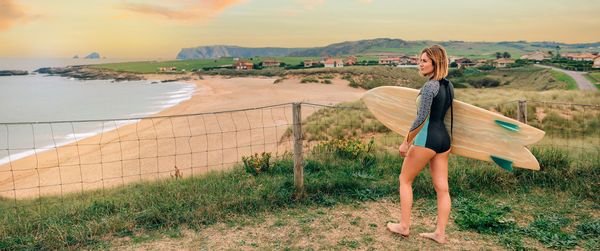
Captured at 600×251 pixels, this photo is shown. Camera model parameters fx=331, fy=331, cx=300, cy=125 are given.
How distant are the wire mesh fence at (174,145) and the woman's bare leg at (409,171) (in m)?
4.01

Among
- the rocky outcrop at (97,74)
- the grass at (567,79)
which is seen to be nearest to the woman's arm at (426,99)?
the grass at (567,79)

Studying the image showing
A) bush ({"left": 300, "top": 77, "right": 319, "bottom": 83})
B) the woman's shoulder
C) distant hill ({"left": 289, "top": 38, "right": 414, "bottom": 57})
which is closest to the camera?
the woman's shoulder

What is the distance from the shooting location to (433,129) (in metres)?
2.89

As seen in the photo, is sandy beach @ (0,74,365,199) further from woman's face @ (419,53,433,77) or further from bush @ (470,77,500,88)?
bush @ (470,77,500,88)

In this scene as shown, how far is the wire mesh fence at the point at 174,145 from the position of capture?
28.6 feet

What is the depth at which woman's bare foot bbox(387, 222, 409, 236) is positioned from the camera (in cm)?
337

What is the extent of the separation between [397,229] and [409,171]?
2.48 feet

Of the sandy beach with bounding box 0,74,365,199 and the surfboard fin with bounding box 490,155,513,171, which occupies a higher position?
the surfboard fin with bounding box 490,155,513,171

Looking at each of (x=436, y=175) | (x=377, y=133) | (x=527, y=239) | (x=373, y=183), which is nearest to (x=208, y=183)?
(x=373, y=183)

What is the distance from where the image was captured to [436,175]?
10.0 ft

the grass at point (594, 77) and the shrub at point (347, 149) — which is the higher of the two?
the grass at point (594, 77)

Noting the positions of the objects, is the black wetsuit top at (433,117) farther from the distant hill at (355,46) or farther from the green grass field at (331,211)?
the distant hill at (355,46)

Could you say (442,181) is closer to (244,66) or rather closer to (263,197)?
(263,197)

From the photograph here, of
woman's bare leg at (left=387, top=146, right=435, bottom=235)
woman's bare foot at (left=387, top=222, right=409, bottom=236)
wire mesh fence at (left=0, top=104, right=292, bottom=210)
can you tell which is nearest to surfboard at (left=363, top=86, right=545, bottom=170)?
woman's bare leg at (left=387, top=146, right=435, bottom=235)
